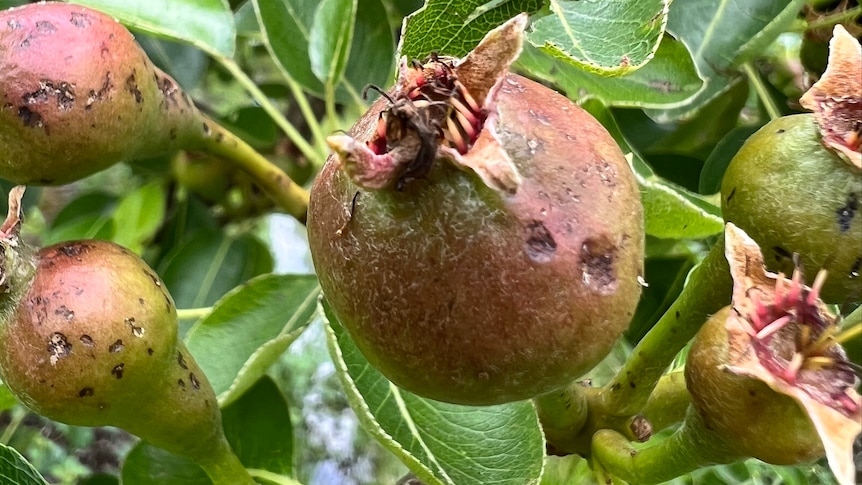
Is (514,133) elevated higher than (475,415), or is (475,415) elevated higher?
(514,133)

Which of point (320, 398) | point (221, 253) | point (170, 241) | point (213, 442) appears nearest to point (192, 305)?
point (221, 253)

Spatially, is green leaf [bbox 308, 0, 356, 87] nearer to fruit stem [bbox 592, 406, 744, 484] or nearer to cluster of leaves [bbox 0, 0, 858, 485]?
cluster of leaves [bbox 0, 0, 858, 485]

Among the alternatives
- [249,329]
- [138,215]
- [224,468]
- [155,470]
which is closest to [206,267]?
[138,215]

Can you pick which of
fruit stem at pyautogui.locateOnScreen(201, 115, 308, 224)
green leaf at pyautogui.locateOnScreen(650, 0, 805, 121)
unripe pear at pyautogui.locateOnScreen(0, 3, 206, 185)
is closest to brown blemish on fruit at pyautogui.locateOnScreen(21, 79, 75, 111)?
unripe pear at pyautogui.locateOnScreen(0, 3, 206, 185)

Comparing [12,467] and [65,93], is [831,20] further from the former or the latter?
[12,467]

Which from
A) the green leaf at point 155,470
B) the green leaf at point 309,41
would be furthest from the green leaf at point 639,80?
the green leaf at point 155,470

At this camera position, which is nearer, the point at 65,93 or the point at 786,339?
the point at 786,339

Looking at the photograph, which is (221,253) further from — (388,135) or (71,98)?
(388,135)
